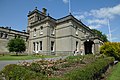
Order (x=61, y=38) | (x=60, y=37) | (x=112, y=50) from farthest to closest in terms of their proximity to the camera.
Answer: (x=60, y=37) → (x=61, y=38) → (x=112, y=50)

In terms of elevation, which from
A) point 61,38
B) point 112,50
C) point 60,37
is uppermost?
point 60,37

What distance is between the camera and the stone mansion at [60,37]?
3312 cm

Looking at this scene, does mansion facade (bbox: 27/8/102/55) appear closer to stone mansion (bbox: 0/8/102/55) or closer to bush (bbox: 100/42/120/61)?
stone mansion (bbox: 0/8/102/55)

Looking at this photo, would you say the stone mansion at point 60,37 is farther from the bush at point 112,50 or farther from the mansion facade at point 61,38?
the bush at point 112,50

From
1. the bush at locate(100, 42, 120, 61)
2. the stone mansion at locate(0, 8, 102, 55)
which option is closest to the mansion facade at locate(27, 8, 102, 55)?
the stone mansion at locate(0, 8, 102, 55)

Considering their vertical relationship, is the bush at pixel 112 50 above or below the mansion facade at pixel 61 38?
below

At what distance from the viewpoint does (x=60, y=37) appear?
35250 millimetres

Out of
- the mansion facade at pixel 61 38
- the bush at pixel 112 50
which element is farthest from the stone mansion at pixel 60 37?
the bush at pixel 112 50

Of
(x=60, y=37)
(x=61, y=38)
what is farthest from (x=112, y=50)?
(x=60, y=37)

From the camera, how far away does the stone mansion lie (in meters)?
33.1

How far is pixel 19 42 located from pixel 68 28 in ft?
40.6

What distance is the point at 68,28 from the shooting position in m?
33.5

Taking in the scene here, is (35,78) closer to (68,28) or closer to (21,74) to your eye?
(21,74)

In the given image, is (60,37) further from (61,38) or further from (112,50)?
(112,50)
